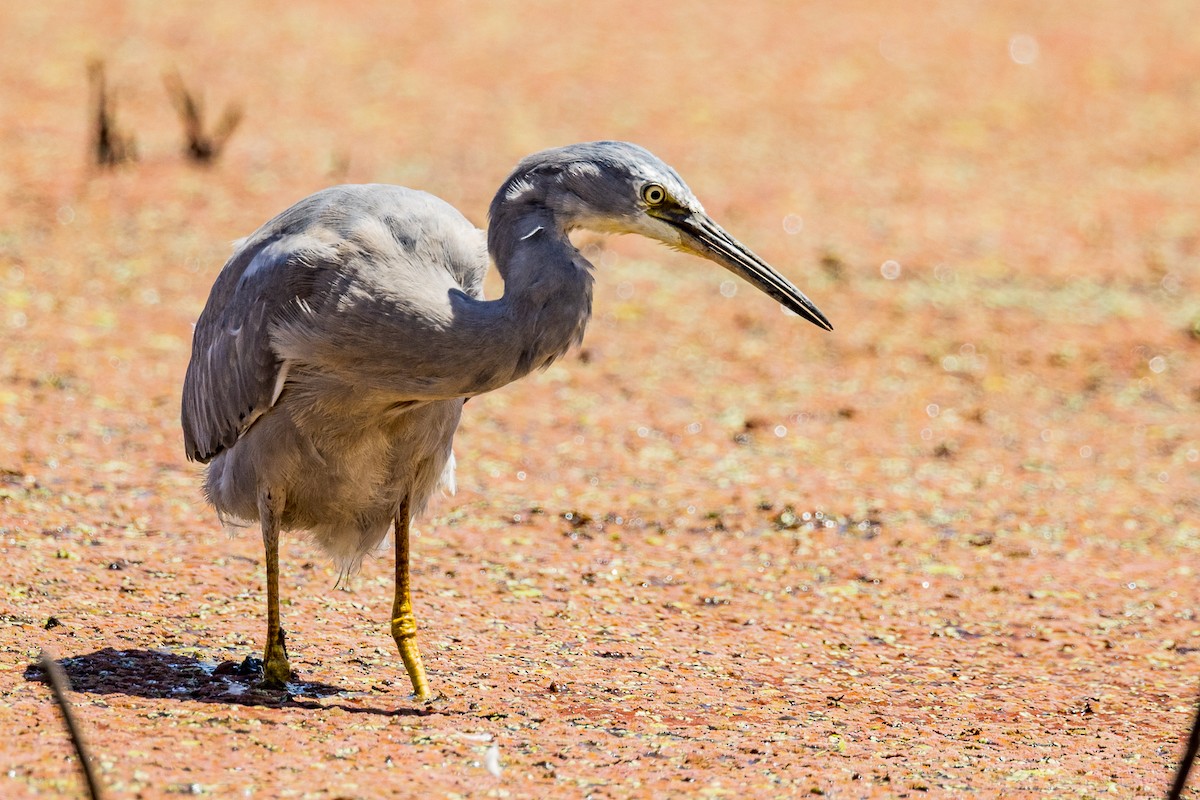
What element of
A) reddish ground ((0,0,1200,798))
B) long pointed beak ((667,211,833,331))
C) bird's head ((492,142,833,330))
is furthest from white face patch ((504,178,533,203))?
reddish ground ((0,0,1200,798))

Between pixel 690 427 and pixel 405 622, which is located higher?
pixel 690 427

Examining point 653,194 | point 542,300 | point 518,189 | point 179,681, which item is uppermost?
point 653,194

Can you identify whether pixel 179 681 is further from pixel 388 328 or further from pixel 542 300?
pixel 542 300

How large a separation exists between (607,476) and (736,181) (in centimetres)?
533

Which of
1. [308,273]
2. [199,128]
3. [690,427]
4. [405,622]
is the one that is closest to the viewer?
[308,273]

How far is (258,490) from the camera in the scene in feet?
Answer: 16.3

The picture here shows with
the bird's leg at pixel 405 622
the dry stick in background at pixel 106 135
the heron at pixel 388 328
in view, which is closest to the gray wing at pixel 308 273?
the heron at pixel 388 328

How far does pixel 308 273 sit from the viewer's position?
14.9ft

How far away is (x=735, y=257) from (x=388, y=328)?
3.70ft

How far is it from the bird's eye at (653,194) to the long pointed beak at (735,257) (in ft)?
0.26

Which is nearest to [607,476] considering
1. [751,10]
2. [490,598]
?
[490,598]

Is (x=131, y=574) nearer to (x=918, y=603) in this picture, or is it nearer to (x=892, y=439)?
(x=918, y=603)

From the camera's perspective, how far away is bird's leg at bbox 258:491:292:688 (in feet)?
15.6

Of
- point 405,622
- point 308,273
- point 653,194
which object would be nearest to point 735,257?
point 653,194
